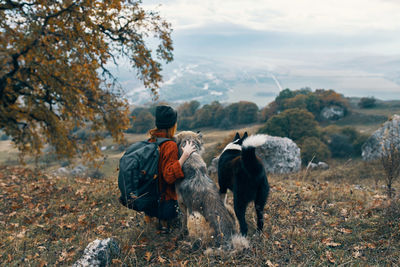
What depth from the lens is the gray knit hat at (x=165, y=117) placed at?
4512mm

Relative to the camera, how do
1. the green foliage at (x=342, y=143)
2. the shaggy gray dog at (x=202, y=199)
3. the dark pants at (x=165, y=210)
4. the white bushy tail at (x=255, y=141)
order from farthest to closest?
the green foliage at (x=342, y=143) → the dark pants at (x=165, y=210) → the shaggy gray dog at (x=202, y=199) → the white bushy tail at (x=255, y=141)

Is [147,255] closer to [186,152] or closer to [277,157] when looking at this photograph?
[186,152]

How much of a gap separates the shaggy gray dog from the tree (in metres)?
7.00

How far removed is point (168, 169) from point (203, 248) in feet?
4.47

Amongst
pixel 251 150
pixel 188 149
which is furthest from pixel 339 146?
pixel 188 149

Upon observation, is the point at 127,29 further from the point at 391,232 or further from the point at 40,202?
the point at 391,232

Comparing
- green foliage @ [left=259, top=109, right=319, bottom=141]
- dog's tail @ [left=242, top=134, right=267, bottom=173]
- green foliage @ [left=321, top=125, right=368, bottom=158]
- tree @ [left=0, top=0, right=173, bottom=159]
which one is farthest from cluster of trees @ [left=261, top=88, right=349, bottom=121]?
dog's tail @ [left=242, top=134, right=267, bottom=173]

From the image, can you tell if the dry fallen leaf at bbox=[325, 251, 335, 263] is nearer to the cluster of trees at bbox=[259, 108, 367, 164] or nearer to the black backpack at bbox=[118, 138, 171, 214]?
the black backpack at bbox=[118, 138, 171, 214]

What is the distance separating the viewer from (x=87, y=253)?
3717 millimetres

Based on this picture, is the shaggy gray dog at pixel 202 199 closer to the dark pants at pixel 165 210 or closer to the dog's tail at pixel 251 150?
the dark pants at pixel 165 210

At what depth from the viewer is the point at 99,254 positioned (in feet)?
12.2

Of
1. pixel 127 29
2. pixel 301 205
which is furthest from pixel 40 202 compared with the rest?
pixel 127 29

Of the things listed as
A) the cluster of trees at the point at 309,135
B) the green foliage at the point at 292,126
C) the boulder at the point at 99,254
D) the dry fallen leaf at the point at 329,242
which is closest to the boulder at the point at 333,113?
the cluster of trees at the point at 309,135

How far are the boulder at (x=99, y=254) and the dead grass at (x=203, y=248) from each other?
171mm
